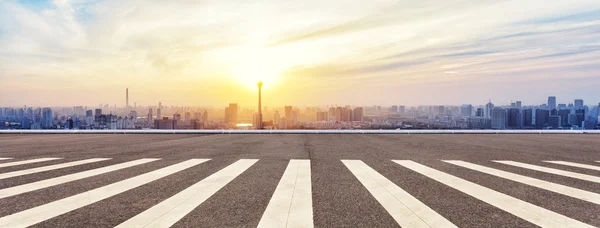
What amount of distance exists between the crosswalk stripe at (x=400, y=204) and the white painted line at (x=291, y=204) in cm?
107

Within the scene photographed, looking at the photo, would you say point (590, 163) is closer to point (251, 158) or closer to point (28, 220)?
point (251, 158)

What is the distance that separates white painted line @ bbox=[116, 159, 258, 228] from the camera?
416 cm

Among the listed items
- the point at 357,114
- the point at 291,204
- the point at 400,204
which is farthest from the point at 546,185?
the point at 357,114

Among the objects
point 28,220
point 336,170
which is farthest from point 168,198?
point 336,170

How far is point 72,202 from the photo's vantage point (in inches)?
201

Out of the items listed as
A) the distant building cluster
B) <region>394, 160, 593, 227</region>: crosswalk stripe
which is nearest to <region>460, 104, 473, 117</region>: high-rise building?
the distant building cluster

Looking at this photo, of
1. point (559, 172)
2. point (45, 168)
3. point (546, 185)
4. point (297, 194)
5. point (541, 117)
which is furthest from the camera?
point (541, 117)

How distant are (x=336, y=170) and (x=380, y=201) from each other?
295 centimetres

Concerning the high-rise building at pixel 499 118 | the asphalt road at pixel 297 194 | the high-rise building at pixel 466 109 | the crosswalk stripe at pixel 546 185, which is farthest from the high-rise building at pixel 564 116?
the crosswalk stripe at pixel 546 185

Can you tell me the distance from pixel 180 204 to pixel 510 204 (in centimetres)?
477

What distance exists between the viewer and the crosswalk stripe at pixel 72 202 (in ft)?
14.0

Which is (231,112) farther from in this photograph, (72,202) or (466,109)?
(72,202)

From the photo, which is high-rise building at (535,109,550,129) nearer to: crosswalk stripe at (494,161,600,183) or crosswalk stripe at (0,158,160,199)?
crosswalk stripe at (494,161,600,183)

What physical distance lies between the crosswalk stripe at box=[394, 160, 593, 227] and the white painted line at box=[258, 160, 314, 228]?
105 inches
